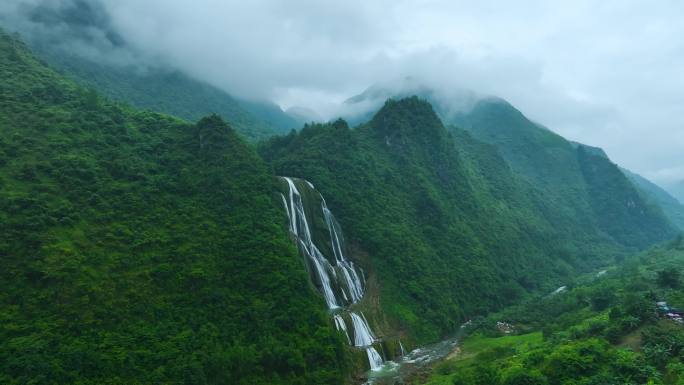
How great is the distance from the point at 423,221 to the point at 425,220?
0.41m

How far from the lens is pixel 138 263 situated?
29062 millimetres

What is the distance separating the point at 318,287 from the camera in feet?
125

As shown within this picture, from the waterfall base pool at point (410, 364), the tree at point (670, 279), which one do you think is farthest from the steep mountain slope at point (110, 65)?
the tree at point (670, 279)

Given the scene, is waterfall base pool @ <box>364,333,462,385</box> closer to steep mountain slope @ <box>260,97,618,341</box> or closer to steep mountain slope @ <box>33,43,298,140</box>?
steep mountain slope @ <box>260,97,618,341</box>

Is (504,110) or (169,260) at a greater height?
(504,110)

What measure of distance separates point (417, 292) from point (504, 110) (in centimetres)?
12573

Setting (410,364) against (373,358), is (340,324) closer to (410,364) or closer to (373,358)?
(373,358)

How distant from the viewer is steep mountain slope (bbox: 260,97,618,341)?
46375 mm

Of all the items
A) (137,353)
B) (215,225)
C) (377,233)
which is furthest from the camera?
(377,233)

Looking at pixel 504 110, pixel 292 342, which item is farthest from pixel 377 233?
pixel 504 110

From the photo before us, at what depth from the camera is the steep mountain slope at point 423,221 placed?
1826 inches

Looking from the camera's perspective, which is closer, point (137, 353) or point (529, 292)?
point (137, 353)

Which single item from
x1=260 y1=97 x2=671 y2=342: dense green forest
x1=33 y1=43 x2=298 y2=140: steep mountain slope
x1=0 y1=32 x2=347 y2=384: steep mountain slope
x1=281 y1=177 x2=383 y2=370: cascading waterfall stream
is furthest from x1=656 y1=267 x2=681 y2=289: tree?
x1=33 y1=43 x2=298 y2=140: steep mountain slope

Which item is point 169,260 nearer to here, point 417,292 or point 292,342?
point 292,342
